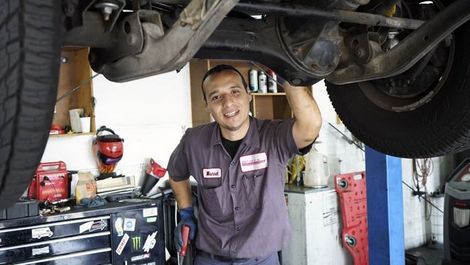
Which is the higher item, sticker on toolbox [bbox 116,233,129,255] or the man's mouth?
the man's mouth

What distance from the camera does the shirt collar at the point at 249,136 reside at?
1820 mm

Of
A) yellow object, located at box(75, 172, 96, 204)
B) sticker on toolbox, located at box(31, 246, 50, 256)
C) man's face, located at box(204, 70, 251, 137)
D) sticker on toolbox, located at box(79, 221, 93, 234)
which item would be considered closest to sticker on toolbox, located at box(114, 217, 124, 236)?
sticker on toolbox, located at box(79, 221, 93, 234)

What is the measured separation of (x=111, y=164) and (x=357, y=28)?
95.5 inches

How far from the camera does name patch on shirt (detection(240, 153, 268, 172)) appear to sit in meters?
1.79

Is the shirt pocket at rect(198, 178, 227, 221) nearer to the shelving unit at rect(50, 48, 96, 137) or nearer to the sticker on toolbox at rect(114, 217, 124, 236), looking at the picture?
the sticker on toolbox at rect(114, 217, 124, 236)

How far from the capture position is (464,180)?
3.23 metres

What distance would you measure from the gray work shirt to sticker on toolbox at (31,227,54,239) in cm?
114

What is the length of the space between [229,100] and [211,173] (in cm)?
30

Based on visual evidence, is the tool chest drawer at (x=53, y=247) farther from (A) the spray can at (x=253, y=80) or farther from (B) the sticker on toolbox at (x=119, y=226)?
(A) the spray can at (x=253, y=80)

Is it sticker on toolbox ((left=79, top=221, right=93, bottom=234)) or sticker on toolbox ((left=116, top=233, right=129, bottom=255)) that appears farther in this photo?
sticker on toolbox ((left=116, top=233, right=129, bottom=255))

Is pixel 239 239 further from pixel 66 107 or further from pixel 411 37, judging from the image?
pixel 66 107

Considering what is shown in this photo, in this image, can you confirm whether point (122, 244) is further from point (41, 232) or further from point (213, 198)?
point (213, 198)

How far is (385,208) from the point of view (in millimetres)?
2062

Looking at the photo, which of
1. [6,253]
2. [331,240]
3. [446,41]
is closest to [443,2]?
[446,41]
